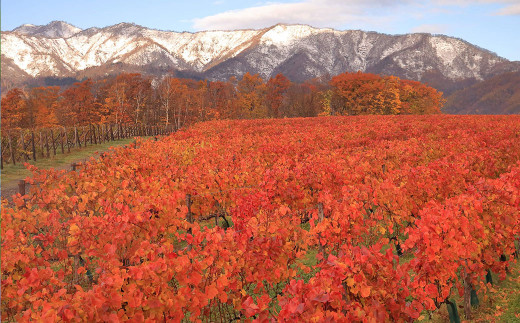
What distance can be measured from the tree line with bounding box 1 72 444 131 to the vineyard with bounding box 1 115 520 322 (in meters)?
57.7

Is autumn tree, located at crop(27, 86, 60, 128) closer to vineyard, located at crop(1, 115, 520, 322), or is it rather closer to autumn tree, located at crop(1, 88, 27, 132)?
autumn tree, located at crop(1, 88, 27, 132)

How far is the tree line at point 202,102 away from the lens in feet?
226

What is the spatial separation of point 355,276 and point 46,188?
11.2m

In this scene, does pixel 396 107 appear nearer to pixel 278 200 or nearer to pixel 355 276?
pixel 278 200

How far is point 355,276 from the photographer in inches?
177

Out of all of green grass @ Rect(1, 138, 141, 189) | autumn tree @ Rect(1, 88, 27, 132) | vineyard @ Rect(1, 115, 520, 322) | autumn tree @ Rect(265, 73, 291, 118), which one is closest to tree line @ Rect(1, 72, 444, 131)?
autumn tree @ Rect(265, 73, 291, 118)

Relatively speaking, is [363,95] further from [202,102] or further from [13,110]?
[13,110]

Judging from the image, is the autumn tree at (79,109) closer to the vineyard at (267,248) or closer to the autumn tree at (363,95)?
the autumn tree at (363,95)

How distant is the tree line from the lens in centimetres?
6894

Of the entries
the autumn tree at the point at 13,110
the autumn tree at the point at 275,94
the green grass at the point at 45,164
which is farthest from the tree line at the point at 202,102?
the green grass at the point at 45,164

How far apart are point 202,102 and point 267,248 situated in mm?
76335

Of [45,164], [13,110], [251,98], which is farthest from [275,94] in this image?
[45,164]

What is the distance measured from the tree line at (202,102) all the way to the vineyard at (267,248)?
57.7 meters

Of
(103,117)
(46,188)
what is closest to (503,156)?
(46,188)
